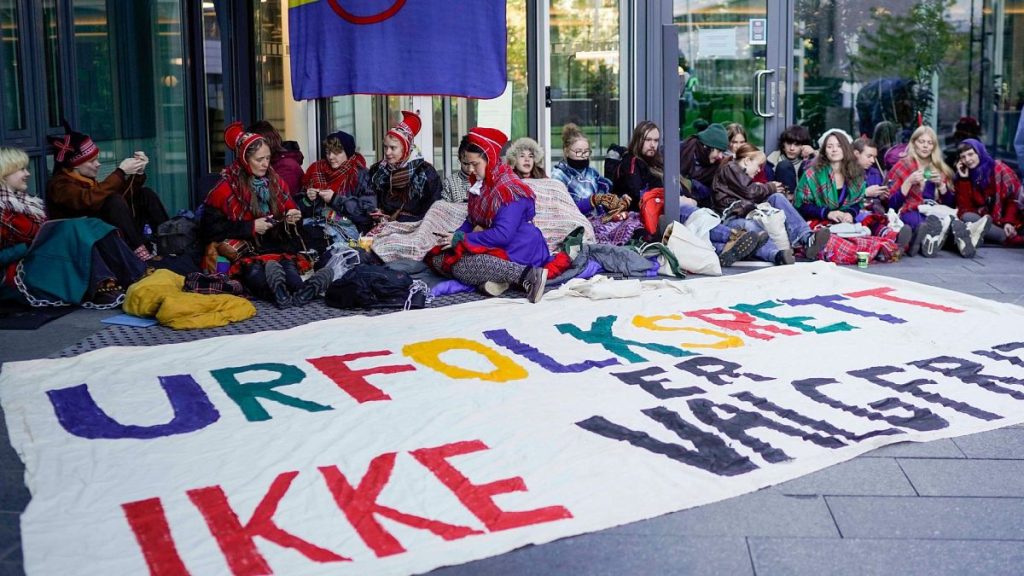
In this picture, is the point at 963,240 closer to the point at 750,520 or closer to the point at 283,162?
the point at 283,162

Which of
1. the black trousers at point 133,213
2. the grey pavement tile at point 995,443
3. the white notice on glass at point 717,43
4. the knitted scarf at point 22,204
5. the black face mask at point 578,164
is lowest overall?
the grey pavement tile at point 995,443

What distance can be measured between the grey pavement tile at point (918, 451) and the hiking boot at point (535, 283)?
2725 millimetres

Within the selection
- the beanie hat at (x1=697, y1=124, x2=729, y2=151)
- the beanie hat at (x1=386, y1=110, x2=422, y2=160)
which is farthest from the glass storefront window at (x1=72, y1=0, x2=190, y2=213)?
the beanie hat at (x1=697, y1=124, x2=729, y2=151)

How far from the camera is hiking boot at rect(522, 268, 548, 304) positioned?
6512mm

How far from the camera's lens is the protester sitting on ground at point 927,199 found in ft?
27.1

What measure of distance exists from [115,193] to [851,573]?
17.8ft

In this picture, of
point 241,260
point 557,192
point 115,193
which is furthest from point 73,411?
point 557,192

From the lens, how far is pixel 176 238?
7441mm

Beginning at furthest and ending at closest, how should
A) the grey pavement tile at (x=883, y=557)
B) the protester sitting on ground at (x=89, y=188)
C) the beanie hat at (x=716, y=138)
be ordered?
1. the beanie hat at (x=716, y=138)
2. the protester sitting on ground at (x=89, y=188)
3. the grey pavement tile at (x=883, y=557)

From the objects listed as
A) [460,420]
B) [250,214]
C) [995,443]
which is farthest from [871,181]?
[460,420]

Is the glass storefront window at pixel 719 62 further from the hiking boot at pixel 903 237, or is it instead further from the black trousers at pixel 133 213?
the black trousers at pixel 133 213

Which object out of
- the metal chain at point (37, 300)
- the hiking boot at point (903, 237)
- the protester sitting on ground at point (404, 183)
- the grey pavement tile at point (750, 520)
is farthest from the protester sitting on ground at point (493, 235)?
the grey pavement tile at point (750, 520)

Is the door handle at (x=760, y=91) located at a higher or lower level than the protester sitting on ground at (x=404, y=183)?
higher

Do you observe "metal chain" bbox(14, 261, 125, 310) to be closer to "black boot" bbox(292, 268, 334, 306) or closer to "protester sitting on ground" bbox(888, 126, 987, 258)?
"black boot" bbox(292, 268, 334, 306)
